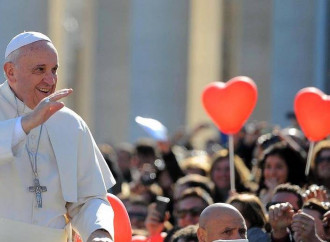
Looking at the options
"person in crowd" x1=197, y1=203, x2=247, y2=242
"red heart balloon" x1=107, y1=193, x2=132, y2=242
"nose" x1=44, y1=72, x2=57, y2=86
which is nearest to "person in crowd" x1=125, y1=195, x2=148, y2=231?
"red heart balloon" x1=107, y1=193, x2=132, y2=242

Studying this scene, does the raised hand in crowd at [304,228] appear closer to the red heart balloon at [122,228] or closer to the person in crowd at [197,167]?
the red heart balloon at [122,228]

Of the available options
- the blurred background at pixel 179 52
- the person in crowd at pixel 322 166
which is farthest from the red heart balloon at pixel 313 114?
the blurred background at pixel 179 52

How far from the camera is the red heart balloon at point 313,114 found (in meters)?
12.9

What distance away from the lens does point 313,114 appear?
1316cm

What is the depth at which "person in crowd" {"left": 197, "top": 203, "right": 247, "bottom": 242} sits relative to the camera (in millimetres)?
8617

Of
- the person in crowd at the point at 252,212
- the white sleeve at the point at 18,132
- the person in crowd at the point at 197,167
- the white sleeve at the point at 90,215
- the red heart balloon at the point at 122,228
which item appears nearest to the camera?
the white sleeve at the point at 18,132

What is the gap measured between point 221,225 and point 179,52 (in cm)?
1728

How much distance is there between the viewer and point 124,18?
37750 mm

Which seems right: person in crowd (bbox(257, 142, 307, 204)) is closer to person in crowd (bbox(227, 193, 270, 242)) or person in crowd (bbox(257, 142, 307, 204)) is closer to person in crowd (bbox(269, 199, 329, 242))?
person in crowd (bbox(227, 193, 270, 242))

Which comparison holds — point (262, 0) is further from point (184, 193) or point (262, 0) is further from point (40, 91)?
point (40, 91)

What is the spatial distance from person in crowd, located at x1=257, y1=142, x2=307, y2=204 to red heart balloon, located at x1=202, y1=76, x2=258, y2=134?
2.88 ft

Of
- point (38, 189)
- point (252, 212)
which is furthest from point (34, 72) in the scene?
point (252, 212)

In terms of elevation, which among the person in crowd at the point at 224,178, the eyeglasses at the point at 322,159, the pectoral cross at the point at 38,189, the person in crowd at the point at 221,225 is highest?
the pectoral cross at the point at 38,189

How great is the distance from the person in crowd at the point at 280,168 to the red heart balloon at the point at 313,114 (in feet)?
0.93
